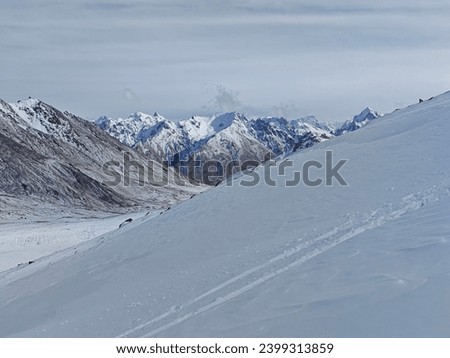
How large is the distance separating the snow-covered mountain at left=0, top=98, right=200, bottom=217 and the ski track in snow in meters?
97.6

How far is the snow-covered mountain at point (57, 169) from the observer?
126 m

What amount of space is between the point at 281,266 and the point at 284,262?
0.32 meters

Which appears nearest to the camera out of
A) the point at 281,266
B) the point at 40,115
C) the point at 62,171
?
the point at 281,266

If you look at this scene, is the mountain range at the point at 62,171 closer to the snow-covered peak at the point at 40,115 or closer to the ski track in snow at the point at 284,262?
the snow-covered peak at the point at 40,115

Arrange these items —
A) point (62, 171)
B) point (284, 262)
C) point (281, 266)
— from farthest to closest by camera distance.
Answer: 1. point (62, 171)
2. point (284, 262)
3. point (281, 266)

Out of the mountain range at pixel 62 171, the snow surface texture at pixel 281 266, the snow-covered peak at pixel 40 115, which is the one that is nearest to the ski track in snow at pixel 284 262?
the snow surface texture at pixel 281 266

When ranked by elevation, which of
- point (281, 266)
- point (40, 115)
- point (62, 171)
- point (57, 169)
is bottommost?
point (281, 266)

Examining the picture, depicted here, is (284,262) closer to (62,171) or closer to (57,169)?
(62,171)

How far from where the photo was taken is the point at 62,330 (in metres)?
16.5

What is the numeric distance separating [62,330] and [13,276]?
14020 mm

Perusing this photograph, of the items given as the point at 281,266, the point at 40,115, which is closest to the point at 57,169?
the point at 40,115

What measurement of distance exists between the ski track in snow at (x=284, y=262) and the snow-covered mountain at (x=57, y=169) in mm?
97648

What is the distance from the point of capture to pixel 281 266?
52.7ft

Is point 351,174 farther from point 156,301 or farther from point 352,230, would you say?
point 156,301
